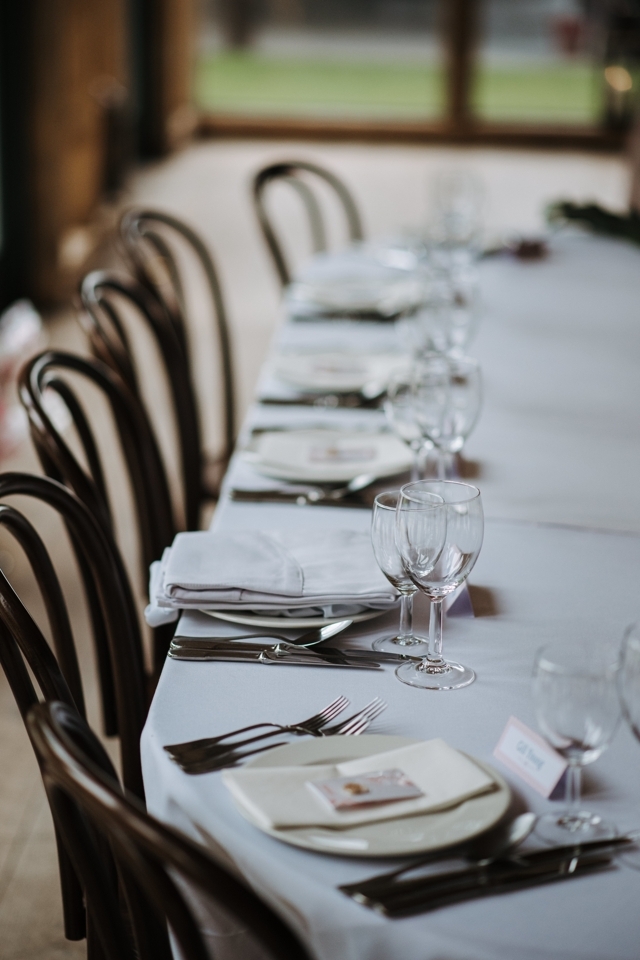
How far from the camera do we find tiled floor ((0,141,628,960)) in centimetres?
206

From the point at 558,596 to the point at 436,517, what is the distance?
323mm

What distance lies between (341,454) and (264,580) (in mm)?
549

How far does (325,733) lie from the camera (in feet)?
3.58

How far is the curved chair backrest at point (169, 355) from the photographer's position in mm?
2299

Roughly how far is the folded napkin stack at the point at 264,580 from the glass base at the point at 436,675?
0.38 feet

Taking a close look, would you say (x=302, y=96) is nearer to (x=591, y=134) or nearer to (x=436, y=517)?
(x=591, y=134)

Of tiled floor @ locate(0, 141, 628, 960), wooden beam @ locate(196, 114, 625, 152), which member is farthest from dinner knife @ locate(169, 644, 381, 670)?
wooden beam @ locate(196, 114, 625, 152)

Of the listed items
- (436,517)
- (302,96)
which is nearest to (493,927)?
(436,517)

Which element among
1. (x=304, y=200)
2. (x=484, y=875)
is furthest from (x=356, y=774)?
(x=304, y=200)

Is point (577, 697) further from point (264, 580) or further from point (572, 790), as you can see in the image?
point (264, 580)

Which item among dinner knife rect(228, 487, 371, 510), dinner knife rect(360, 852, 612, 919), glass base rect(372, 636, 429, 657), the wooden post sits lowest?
dinner knife rect(228, 487, 371, 510)

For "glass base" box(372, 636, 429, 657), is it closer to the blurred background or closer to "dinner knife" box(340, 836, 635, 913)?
"dinner knife" box(340, 836, 635, 913)

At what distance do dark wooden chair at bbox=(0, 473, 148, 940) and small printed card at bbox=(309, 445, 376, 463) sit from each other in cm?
37

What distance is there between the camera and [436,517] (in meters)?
1.15
